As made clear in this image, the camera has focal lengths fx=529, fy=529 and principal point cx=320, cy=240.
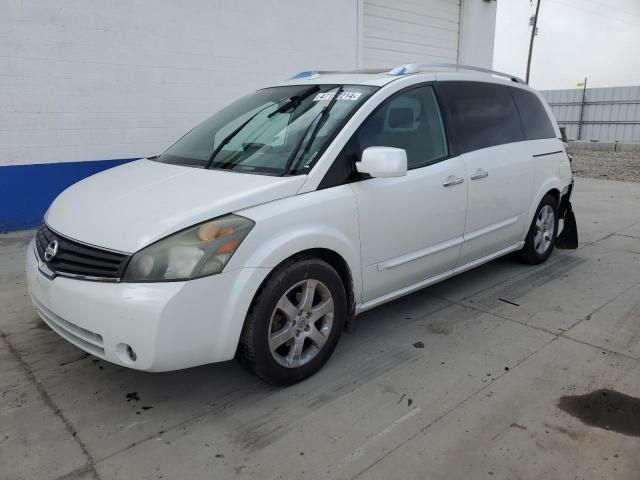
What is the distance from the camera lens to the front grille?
254 centimetres

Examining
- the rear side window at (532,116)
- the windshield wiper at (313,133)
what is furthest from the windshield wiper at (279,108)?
the rear side window at (532,116)

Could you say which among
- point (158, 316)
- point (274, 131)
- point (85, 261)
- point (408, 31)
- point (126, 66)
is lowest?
point (158, 316)

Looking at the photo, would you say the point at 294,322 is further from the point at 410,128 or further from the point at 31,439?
the point at 410,128

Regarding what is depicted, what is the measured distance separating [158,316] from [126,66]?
18.2 feet

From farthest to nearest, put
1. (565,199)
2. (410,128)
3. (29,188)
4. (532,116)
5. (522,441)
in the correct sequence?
(29,188)
(565,199)
(532,116)
(410,128)
(522,441)

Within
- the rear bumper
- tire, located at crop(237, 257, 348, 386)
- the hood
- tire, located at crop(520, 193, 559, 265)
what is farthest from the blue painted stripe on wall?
the rear bumper

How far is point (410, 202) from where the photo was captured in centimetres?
346

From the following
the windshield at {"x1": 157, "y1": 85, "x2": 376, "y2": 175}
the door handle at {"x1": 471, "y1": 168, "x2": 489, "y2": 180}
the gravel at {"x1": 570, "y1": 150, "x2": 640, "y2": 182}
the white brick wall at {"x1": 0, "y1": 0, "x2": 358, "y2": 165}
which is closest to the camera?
the windshield at {"x1": 157, "y1": 85, "x2": 376, "y2": 175}

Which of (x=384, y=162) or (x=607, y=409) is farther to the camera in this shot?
(x=384, y=162)

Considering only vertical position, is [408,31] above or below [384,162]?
above

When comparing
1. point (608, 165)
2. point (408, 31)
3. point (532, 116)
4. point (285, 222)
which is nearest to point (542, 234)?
point (532, 116)

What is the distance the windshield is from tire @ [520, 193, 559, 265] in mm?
2425

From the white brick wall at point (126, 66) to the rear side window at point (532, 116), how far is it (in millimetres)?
4601

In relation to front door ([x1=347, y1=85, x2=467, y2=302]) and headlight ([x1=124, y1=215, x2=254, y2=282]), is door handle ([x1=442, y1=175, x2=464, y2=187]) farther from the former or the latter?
headlight ([x1=124, y1=215, x2=254, y2=282])
